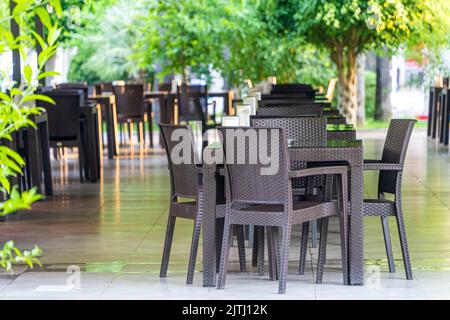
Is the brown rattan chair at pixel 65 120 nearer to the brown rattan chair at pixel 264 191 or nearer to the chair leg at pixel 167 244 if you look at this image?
the chair leg at pixel 167 244

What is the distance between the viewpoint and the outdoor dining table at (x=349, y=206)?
5105mm

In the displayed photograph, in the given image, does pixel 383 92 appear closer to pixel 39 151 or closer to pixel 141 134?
pixel 141 134

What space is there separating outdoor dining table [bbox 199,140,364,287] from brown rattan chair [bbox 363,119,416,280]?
19 centimetres

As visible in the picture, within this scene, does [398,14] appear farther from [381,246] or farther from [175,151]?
[175,151]

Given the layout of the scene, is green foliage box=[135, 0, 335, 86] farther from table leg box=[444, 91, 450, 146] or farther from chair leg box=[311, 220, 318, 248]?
chair leg box=[311, 220, 318, 248]

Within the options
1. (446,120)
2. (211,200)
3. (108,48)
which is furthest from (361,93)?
(211,200)

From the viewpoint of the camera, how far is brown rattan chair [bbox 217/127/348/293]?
4883 mm

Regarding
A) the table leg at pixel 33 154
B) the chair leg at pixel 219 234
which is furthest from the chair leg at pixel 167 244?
the table leg at pixel 33 154

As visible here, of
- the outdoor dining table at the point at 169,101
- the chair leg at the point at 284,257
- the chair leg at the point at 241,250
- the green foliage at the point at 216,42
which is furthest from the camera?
the green foliage at the point at 216,42

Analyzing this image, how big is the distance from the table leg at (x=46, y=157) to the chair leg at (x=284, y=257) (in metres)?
4.84

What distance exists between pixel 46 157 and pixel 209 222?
4681mm

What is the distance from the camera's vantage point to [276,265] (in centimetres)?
543

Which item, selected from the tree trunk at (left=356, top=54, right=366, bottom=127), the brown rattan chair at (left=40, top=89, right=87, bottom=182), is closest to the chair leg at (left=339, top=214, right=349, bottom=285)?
the brown rattan chair at (left=40, top=89, right=87, bottom=182)

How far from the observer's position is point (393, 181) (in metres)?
5.60
